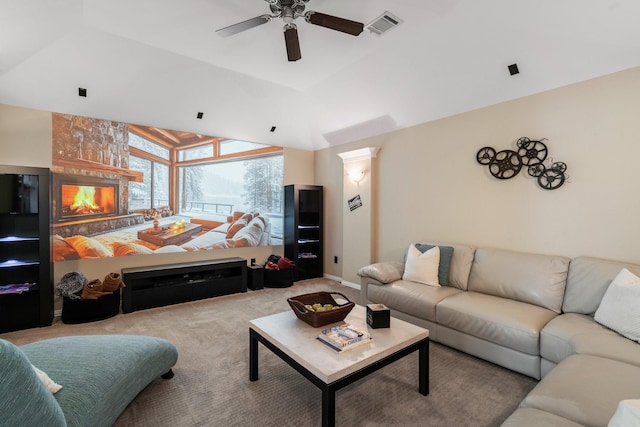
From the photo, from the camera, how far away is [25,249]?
341 centimetres

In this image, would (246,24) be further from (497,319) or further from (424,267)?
(497,319)

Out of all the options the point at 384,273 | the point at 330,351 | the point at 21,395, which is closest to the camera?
the point at 21,395

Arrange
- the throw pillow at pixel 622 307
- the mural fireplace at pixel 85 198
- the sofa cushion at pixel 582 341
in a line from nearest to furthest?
the sofa cushion at pixel 582 341 → the throw pillow at pixel 622 307 → the mural fireplace at pixel 85 198

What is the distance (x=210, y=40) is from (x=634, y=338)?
14.1ft

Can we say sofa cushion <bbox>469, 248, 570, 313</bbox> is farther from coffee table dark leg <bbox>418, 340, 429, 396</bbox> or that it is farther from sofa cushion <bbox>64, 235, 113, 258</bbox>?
sofa cushion <bbox>64, 235, 113, 258</bbox>

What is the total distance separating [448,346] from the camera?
2.80m

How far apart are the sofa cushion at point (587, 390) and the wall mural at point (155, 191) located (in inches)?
170

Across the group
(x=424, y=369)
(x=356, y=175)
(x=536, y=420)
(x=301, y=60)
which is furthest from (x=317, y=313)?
(x=356, y=175)

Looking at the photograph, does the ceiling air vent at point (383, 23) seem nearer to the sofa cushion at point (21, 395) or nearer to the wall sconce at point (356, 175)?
the wall sconce at point (356, 175)

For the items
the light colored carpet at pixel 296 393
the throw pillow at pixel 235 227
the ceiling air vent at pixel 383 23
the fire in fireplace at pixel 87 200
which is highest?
the ceiling air vent at pixel 383 23

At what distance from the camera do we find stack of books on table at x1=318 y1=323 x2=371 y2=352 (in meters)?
1.86

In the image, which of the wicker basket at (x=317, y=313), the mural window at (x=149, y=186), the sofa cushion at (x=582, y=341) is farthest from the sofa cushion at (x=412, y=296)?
the mural window at (x=149, y=186)

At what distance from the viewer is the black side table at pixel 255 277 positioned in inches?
187

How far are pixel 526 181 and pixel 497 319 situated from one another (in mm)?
1612
